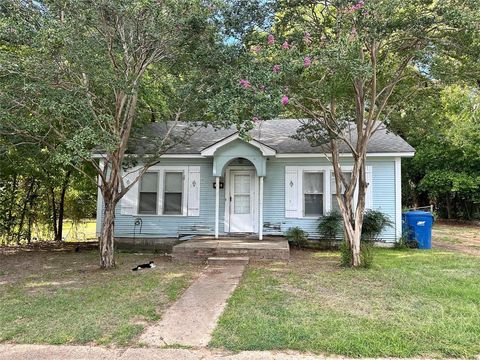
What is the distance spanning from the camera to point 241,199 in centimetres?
1102

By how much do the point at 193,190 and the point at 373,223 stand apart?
213 inches

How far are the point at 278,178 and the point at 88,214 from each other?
8.65 m

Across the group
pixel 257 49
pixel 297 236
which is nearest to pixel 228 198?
pixel 297 236

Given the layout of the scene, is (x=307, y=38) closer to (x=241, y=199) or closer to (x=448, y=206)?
(x=241, y=199)

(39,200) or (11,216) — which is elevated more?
(39,200)

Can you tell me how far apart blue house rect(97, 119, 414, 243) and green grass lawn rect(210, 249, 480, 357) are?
10.7 ft

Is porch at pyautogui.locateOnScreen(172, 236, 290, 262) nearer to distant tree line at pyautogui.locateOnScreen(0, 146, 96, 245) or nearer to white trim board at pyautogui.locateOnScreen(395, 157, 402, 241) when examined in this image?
white trim board at pyautogui.locateOnScreen(395, 157, 402, 241)

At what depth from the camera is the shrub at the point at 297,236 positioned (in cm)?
1044

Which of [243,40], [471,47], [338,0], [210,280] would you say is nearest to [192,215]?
[210,280]

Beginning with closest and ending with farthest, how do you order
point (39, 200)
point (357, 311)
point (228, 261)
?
point (357, 311) < point (228, 261) < point (39, 200)

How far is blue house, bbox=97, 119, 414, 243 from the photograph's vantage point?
417 inches

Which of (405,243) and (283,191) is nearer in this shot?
(405,243)

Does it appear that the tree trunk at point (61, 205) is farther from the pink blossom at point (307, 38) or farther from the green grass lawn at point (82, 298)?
the pink blossom at point (307, 38)

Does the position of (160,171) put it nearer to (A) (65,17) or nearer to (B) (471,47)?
(A) (65,17)
